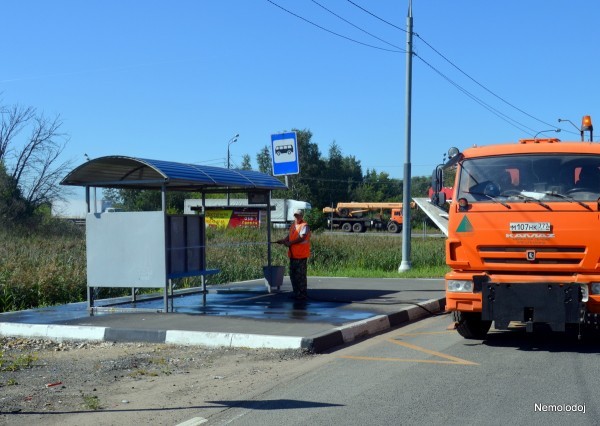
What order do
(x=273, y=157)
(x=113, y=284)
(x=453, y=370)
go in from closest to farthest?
1. (x=453, y=370)
2. (x=113, y=284)
3. (x=273, y=157)

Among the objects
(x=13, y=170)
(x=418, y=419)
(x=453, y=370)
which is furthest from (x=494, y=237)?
(x=13, y=170)

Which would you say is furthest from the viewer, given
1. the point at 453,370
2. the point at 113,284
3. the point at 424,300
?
the point at 424,300

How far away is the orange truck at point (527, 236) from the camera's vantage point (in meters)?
8.65

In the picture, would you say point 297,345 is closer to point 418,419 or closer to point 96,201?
point 418,419

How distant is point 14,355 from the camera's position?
372 inches

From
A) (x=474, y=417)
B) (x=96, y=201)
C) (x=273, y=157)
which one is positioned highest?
(x=273, y=157)

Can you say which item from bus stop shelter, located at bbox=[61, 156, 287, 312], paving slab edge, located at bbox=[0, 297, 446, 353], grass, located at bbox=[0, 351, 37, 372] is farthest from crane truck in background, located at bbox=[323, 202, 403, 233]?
grass, located at bbox=[0, 351, 37, 372]

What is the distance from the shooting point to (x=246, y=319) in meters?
11.1

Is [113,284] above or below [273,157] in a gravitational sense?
below

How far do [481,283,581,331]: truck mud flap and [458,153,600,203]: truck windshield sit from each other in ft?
3.74

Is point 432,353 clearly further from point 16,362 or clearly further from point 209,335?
point 16,362

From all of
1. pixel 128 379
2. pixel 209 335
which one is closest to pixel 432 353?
pixel 209 335

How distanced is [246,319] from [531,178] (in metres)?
4.71

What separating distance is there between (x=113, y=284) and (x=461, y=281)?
6.19 m
